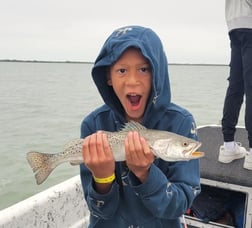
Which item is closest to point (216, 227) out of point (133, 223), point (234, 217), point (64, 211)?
point (234, 217)

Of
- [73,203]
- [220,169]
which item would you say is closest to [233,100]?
[220,169]

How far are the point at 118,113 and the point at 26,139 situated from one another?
393 inches

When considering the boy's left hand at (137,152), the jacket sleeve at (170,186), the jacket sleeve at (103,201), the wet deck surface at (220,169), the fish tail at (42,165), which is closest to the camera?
the boy's left hand at (137,152)

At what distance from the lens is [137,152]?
1.72m

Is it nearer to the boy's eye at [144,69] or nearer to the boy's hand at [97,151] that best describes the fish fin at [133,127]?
the boy's hand at [97,151]

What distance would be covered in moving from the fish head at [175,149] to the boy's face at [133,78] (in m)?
0.26

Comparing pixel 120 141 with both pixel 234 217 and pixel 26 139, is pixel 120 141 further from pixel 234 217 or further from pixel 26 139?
pixel 26 139

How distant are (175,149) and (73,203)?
1553mm

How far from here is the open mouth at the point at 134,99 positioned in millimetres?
1968

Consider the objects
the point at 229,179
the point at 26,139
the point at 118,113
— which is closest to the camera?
the point at 118,113

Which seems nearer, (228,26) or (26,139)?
(228,26)

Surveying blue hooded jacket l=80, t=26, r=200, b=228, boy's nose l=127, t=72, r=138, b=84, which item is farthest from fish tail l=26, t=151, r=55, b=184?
boy's nose l=127, t=72, r=138, b=84

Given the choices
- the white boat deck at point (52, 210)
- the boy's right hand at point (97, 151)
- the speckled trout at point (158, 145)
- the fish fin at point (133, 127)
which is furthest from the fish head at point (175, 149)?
the white boat deck at point (52, 210)

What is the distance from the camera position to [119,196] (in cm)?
205
